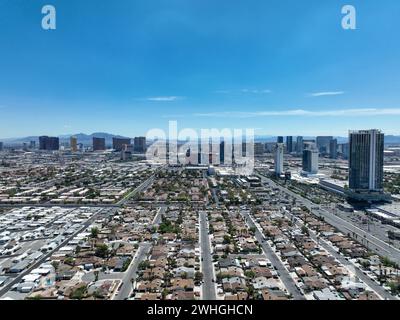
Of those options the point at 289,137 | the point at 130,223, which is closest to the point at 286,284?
the point at 130,223

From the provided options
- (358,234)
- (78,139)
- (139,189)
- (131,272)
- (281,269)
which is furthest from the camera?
(78,139)

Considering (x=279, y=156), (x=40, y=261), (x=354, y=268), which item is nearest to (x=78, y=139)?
(x=279, y=156)

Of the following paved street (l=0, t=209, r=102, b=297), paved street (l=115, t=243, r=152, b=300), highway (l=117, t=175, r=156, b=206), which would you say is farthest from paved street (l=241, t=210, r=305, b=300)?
highway (l=117, t=175, r=156, b=206)

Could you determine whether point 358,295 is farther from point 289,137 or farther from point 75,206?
point 289,137

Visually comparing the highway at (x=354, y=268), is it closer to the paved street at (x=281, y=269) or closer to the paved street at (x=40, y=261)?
the paved street at (x=281, y=269)

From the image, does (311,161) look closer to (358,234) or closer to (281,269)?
(358,234)

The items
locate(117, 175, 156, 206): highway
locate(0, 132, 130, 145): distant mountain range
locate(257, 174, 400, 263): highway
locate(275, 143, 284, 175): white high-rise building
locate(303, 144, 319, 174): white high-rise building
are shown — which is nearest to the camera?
locate(257, 174, 400, 263): highway

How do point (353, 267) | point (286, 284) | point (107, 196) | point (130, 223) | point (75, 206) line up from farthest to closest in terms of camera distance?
point (107, 196) → point (75, 206) → point (130, 223) → point (353, 267) → point (286, 284)

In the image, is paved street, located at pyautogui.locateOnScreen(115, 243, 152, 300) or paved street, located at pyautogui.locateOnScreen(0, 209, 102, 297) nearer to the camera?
paved street, located at pyautogui.locateOnScreen(115, 243, 152, 300)

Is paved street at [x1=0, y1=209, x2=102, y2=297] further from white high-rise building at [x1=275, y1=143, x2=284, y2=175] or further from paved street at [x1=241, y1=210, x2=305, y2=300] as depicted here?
white high-rise building at [x1=275, y1=143, x2=284, y2=175]
